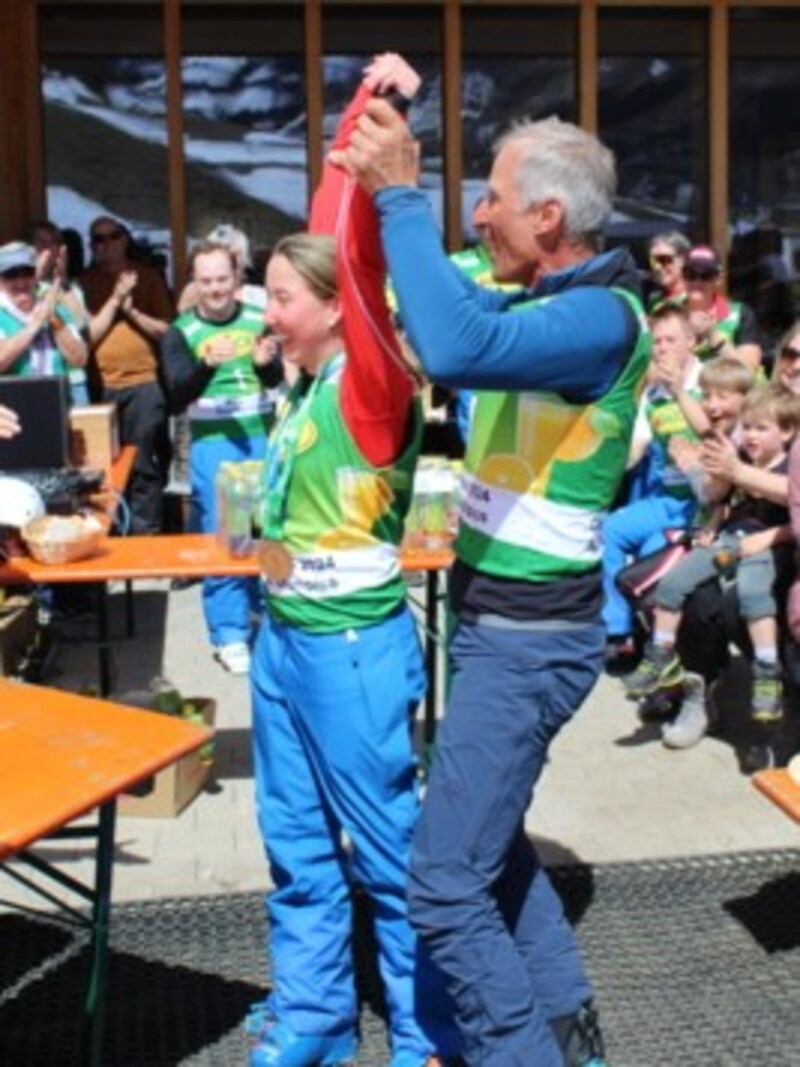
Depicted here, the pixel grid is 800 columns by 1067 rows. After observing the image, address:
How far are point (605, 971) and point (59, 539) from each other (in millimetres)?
2010

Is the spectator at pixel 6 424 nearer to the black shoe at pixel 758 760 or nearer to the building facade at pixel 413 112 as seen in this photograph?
the black shoe at pixel 758 760

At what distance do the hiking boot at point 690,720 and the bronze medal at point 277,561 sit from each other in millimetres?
2545

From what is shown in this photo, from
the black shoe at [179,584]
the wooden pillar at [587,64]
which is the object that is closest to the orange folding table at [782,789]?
the black shoe at [179,584]

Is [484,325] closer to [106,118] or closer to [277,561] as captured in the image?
[277,561]

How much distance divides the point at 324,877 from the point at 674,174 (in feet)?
23.6

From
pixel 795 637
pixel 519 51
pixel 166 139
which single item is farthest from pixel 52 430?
pixel 519 51

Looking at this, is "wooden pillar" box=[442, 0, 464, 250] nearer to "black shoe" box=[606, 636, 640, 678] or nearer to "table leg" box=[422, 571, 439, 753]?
"black shoe" box=[606, 636, 640, 678]

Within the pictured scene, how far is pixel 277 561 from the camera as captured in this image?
2924 millimetres

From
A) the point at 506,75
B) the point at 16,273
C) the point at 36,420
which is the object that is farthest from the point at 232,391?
the point at 506,75

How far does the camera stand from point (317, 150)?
352 inches

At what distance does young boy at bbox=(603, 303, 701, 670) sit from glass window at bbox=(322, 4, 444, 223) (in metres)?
3.40

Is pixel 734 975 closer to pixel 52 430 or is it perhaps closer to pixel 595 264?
pixel 595 264

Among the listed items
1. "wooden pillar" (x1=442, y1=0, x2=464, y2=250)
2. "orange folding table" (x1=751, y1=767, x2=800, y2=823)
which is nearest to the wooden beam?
"wooden pillar" (x1=442, y1=0, x2=464, y2=250)

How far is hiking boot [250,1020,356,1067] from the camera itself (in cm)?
300
